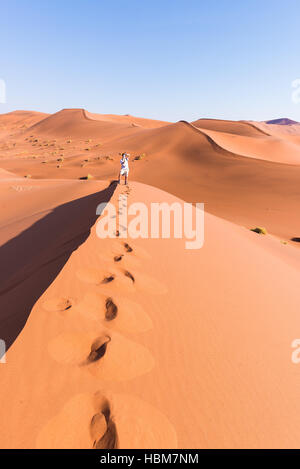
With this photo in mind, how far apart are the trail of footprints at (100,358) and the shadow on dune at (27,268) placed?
25 cm

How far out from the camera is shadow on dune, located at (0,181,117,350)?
1866 millimetres

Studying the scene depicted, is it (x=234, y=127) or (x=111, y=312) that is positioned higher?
(x=234, y=127)

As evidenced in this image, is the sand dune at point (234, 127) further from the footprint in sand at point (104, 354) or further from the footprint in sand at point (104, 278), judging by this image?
the footprint in sand at point (104, 354)

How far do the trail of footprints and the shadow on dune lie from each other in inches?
9.9

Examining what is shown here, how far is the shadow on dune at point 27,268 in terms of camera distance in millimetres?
1866

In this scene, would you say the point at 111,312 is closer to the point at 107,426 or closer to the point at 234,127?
the point at 107,426

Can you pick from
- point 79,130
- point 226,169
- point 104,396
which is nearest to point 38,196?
point 104,396

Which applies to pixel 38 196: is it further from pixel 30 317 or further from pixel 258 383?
pixel 258 383

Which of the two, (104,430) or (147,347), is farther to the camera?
(147,347)

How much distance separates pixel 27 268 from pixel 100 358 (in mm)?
2006

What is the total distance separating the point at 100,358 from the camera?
5.02 ft

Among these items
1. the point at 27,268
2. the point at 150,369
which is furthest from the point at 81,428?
the point at 27,268

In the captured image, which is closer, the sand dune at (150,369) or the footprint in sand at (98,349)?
the sand dune at (150,369)

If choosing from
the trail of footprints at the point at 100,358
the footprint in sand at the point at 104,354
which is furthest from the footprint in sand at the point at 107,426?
the footprint in sand at the point at 104,354
